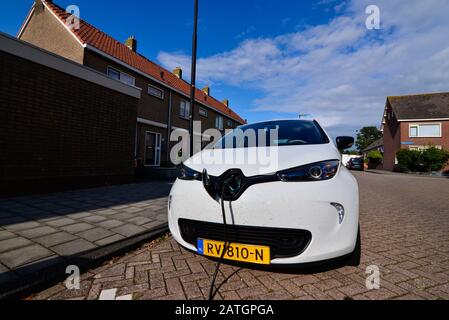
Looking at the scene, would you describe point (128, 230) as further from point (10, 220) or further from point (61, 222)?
point (10, 220)

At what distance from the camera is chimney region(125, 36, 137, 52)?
1446 cm

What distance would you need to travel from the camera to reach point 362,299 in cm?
166

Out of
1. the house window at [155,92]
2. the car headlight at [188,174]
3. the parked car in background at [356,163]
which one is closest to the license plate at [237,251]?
the car headlight at [188,174]

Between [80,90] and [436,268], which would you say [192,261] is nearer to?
[436,268]

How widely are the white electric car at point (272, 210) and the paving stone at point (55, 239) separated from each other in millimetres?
1528

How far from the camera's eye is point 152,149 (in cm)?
1237

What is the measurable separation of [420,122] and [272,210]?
3281 cm

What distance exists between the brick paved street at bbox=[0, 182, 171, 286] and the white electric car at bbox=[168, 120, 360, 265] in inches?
51.4

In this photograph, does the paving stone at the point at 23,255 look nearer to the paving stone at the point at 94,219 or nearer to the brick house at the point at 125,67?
the paving stone at the point at 94,219

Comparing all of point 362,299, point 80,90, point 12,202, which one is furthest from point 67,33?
point 362,299

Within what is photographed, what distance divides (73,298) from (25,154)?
4.46 meters

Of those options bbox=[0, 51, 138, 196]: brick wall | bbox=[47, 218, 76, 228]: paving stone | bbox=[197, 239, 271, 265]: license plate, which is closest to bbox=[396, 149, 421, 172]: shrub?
bbox=[0, 51, 138, 196]: brick wall

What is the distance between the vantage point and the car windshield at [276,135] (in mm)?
2520

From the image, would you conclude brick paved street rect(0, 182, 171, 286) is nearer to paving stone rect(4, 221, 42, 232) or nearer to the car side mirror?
paving stone rect(4, 221, 42, 232)
